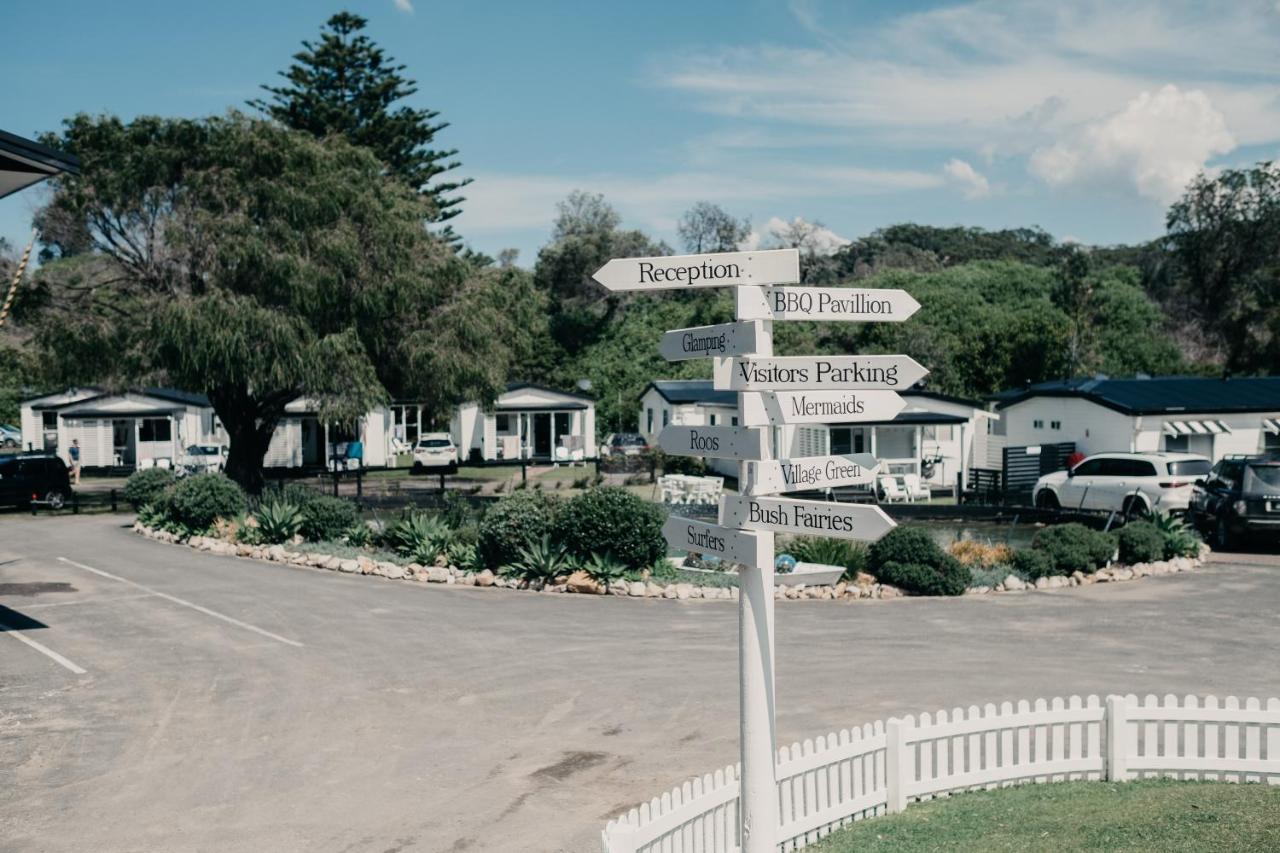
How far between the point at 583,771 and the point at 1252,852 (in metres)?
5.00

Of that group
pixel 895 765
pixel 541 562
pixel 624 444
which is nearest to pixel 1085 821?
pixel 895 765

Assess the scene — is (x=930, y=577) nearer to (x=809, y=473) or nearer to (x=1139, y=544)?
(x=1139, y=544)

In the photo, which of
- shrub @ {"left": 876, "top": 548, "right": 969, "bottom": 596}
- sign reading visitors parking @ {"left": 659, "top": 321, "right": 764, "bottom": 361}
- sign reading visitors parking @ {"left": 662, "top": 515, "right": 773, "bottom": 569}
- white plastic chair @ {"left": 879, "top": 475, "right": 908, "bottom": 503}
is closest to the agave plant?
shrub @ {"left": 876, "top": 548, "right": 969, "bottom": 596}

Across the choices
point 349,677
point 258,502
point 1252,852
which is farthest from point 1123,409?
point 1252,852

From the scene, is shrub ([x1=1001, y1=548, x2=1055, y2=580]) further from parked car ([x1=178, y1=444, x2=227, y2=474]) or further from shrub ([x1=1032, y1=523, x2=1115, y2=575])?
parked car ([x1=178, y1=444, x2=227, y2=474])

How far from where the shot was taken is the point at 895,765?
835 cm

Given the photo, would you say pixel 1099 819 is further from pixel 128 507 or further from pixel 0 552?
pixel 128 507

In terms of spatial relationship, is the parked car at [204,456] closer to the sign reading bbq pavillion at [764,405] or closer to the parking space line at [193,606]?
the parking space line at [193,606]

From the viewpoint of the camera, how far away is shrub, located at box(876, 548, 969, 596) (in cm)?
1812

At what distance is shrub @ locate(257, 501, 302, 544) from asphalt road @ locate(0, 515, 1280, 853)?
136 inches

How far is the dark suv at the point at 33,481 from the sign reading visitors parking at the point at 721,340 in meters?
31.9

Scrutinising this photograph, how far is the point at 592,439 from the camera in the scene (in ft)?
173

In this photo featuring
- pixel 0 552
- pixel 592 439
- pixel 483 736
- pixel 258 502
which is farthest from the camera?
pixel 592 439

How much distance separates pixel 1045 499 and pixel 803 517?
25920mm
